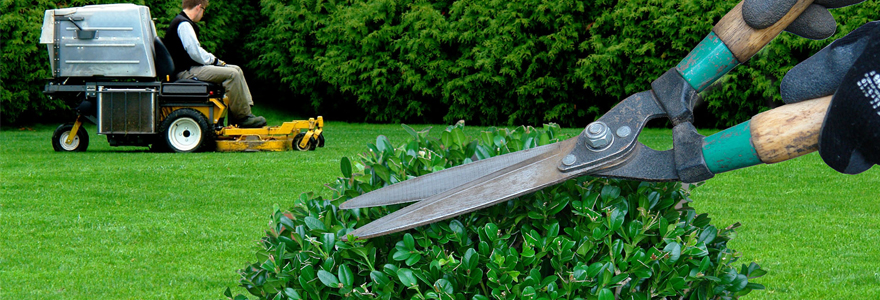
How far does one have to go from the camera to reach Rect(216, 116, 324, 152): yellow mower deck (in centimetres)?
843

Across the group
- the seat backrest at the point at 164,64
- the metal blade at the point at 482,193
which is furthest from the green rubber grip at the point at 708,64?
the seat backrest at the point at 164,64

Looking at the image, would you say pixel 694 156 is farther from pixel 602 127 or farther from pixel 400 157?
pixel 400 157

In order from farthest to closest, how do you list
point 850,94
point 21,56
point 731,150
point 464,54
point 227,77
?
point 464,54
point 21,56
point 227,77
point 731,150
point 850,94

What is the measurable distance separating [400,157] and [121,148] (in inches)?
329

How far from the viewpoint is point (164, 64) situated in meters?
8.45

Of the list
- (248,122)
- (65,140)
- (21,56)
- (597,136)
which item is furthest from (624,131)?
(21,56)

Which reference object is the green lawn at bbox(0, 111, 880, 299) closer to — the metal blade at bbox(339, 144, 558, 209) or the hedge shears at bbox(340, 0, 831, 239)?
the metal blade at bbox(339, 144, 558, 209)

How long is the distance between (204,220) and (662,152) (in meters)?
3.84

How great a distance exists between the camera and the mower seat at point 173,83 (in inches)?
322

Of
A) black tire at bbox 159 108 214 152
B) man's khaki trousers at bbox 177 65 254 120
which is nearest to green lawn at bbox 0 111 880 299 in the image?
black tire at bbox 159 108 214 152

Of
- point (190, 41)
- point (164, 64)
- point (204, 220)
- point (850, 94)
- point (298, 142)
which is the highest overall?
point (850, 94)

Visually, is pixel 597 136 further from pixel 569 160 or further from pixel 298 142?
pixel 298 142

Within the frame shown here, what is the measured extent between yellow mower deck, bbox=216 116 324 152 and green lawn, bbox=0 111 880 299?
0.60 meters

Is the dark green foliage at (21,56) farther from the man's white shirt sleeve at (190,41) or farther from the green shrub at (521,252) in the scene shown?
the green shrub at (521,252)
